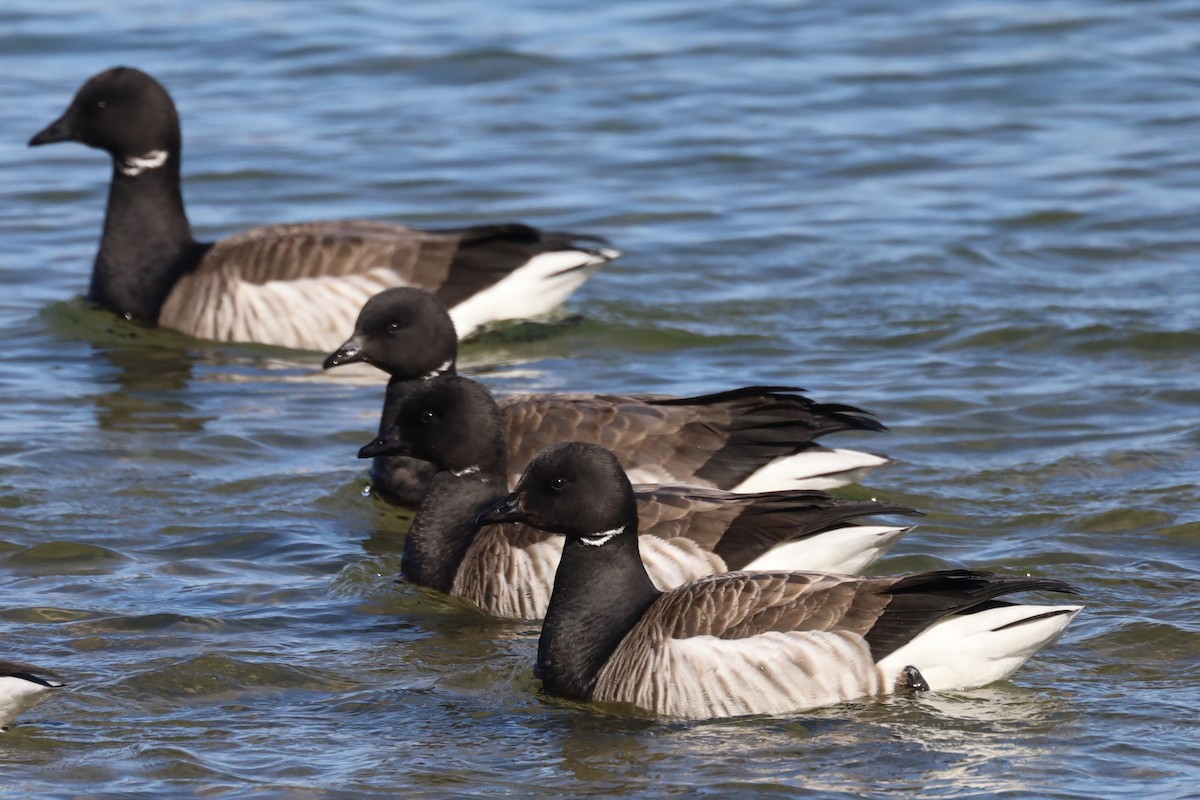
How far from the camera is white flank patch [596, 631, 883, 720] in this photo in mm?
7559

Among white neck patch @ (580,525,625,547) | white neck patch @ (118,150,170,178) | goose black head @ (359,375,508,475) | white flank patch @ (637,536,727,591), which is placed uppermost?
white neck patch @ (118,150,170,178)

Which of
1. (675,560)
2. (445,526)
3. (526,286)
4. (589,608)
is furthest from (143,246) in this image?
(589,608)

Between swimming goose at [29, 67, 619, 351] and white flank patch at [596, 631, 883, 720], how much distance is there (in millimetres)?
6559

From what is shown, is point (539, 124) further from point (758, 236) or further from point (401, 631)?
point (401, 631)

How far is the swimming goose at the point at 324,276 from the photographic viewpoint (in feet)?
45.4

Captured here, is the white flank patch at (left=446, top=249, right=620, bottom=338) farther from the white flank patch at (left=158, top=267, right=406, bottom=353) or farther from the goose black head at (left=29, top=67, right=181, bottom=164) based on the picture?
the goose black head at (left=29, top=67, right=181, bottom=164)

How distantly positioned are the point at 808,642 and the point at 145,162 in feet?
28.3

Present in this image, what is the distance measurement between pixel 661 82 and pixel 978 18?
4.76m

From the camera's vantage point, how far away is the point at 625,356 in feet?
44.4

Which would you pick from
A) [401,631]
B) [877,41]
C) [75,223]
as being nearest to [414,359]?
[401,631]

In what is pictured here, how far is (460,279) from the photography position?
45.4 feet

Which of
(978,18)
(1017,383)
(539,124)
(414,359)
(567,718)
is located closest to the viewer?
(567,718)

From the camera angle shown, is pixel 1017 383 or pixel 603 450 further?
pixel 1017 383

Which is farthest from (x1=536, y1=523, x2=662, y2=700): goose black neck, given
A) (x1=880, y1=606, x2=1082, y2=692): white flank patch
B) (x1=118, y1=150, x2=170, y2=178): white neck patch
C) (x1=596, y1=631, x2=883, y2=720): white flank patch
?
(x1=118, y1=150, x2=170, y2=178): white neck patch
